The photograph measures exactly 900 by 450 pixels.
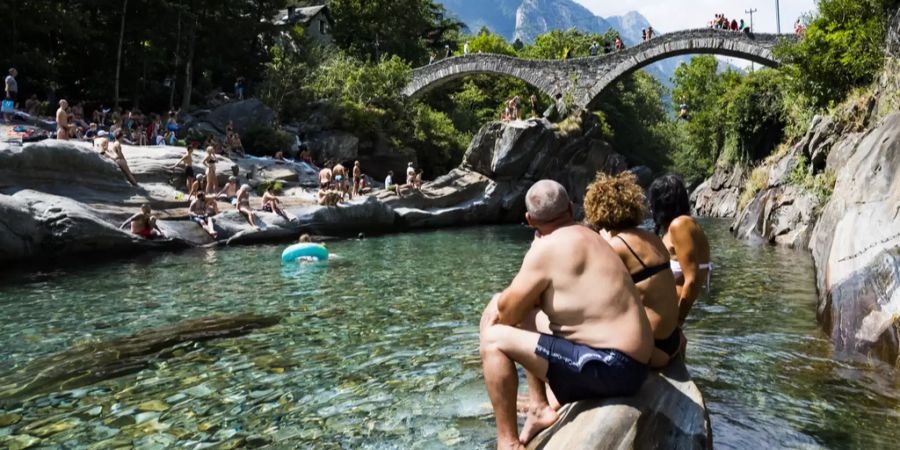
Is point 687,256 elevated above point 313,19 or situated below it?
below

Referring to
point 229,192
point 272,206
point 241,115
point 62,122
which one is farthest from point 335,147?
point 62,122

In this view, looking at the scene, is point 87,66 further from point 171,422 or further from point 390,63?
point 171,422

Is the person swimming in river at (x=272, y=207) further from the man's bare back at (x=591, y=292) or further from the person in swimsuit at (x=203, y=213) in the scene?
the man's bare back at (x=591, y=292)

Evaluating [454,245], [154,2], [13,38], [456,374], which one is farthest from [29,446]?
[154,2]

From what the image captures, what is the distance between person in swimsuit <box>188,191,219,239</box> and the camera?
16.5 meters

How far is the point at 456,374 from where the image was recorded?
5359 mm

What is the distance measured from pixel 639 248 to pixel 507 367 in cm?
104

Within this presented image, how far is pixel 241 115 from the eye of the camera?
2802 centimetres

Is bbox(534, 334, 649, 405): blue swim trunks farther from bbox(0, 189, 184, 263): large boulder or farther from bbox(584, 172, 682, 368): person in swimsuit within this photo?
bbox(0, 189, 184, 263): large boulder

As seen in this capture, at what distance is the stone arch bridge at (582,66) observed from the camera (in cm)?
3488

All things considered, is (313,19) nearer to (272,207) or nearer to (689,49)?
(689,49)

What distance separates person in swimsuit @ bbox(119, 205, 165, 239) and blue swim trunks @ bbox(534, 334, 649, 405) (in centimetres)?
1370

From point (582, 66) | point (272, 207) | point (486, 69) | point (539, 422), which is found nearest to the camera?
point (539, 422)

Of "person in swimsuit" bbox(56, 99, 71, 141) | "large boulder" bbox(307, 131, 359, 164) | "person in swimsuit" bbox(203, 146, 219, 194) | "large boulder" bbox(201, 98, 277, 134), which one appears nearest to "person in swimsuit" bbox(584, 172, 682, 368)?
"person in swimsuit" bbox(203, 146, 219, 194)
